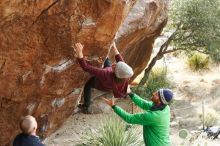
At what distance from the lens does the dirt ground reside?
39.6 ft

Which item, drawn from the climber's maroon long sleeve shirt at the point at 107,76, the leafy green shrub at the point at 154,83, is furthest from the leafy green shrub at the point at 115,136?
the leafy green shrub at the point at 154,83

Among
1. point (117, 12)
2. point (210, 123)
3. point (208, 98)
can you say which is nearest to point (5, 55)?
point (117, 12)

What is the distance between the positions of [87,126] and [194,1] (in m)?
6.44

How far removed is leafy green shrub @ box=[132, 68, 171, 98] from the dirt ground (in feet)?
2.57

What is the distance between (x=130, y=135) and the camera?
10.2 m

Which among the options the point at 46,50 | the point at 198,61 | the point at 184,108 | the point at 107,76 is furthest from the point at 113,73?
the point at 198,61

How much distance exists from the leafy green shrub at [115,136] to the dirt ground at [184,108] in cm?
123

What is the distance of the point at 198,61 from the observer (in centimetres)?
2127

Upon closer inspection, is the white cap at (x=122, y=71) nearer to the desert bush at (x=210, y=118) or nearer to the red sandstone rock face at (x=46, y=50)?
the red sandstone rock face at (x=46, y=50)

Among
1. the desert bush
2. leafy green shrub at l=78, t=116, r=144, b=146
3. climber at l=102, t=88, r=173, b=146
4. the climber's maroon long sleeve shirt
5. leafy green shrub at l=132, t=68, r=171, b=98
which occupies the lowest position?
the desert bush

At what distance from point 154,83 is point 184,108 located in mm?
1466

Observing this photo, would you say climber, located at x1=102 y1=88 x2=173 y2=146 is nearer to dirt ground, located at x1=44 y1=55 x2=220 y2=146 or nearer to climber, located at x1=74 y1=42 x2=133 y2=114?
climber, located at x1=74 y1=42 x2=133 y2=114

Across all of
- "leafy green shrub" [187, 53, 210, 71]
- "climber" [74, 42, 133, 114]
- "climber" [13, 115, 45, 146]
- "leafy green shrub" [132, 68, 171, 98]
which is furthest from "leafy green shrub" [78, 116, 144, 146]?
"leafy green shrub" [187, 53, 210, 71]

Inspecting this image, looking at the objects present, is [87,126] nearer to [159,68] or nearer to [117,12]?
[117,12]
